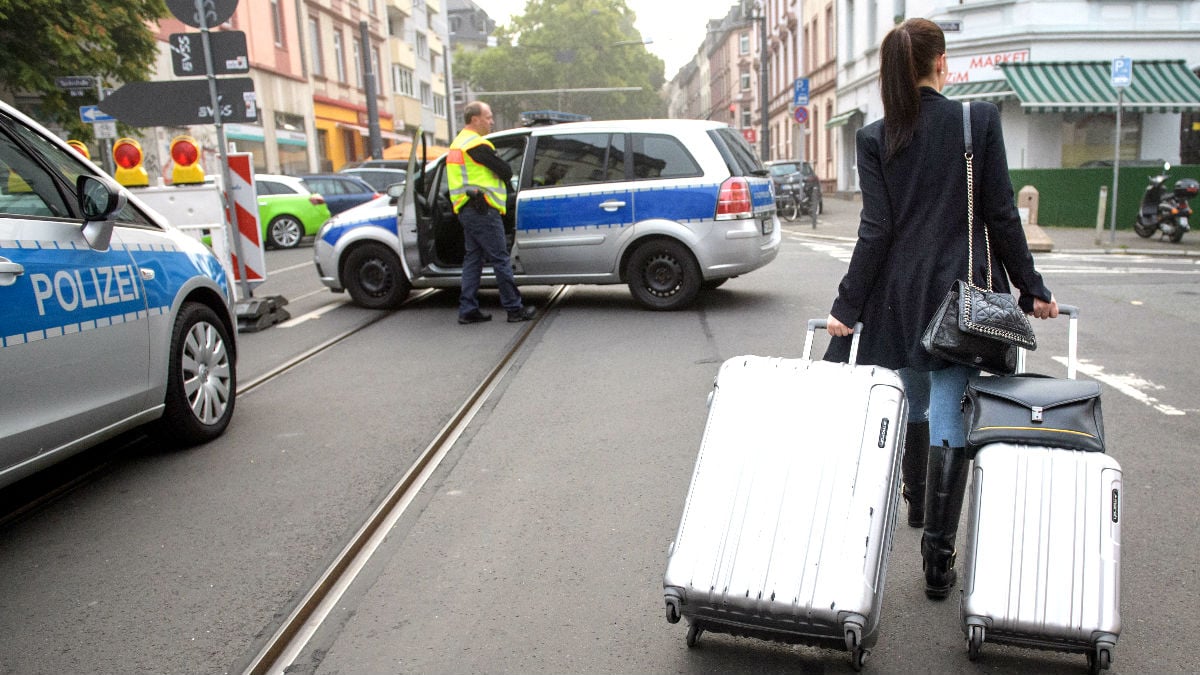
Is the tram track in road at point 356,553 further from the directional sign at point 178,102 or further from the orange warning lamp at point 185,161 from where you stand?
the directional sign at point 178,102

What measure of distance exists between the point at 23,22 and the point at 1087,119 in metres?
22.5

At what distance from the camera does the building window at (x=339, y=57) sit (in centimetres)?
4266

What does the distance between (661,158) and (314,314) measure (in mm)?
3907

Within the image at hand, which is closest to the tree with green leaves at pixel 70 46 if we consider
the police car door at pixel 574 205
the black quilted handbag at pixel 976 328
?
the police car door at pixel 574 205

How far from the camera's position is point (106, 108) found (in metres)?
9.54

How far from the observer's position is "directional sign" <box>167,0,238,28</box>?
968 centimetres

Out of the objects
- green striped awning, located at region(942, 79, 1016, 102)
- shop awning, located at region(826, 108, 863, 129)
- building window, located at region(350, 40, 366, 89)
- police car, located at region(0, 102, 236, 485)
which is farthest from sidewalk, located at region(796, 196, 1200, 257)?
building window, located at region(350, 40, 366, 89)

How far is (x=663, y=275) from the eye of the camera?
9.54 metres

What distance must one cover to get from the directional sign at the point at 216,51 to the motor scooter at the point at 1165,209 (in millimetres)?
14456

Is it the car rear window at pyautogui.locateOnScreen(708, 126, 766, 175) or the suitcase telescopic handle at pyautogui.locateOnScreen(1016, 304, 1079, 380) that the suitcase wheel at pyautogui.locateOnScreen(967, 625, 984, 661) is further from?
the car rear window at pyautogui.locateOnScreen(708, 126, 766, 175)

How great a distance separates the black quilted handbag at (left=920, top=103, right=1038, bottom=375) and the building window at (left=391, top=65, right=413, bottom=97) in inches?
2058

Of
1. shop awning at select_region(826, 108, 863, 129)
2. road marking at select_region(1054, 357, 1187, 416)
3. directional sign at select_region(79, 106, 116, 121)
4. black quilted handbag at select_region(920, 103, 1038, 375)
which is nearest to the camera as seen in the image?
black quilted handbag at select_region(920, 103, 1038, 375)

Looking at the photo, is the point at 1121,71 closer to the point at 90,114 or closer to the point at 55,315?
the point at 55,315

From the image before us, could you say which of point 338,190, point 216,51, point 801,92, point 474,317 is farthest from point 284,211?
point 801,92
